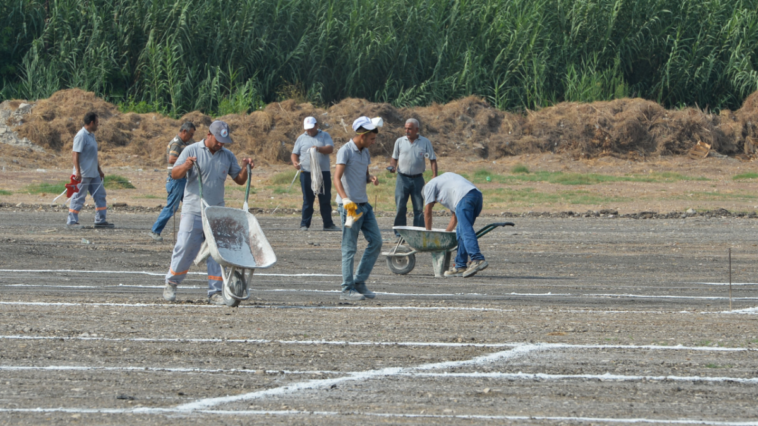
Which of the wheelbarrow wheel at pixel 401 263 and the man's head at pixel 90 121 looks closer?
the wheelbarrow wheel at pixel 401 263

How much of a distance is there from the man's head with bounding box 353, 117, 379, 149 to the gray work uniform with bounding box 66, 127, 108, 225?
768cm

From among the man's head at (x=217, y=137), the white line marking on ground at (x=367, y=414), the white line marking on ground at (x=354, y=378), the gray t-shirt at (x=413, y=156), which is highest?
the man's head at (x=217, y=137)

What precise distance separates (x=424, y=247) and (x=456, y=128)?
22.0 m

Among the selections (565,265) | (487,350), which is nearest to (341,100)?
(565,265)

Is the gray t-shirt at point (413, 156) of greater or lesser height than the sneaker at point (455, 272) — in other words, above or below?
above

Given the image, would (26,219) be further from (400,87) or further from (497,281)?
(400,87)

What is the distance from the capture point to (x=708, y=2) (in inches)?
1485

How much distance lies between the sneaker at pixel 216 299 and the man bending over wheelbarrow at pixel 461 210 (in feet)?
11.5

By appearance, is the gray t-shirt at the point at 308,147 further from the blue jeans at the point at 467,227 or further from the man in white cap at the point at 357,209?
the man in white cap at the point at 357,209

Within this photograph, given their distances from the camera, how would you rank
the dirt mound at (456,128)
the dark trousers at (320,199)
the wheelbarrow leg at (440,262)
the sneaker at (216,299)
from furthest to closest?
the dirt mound at (456,128) → the dark trousers at (320,199) → the wheelbarrow leg at (440,262) → the sneaker at (216,299)

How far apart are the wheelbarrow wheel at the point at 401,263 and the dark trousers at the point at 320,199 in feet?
13.3

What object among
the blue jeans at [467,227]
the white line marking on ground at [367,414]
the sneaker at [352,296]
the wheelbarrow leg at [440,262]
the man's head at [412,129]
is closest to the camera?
the white line marking on ground at [367,414]

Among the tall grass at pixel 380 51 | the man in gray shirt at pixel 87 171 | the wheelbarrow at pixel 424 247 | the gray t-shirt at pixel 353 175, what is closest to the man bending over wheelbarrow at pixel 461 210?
the wheelbarrow at pixel 424 247

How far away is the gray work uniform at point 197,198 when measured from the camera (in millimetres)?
9344
